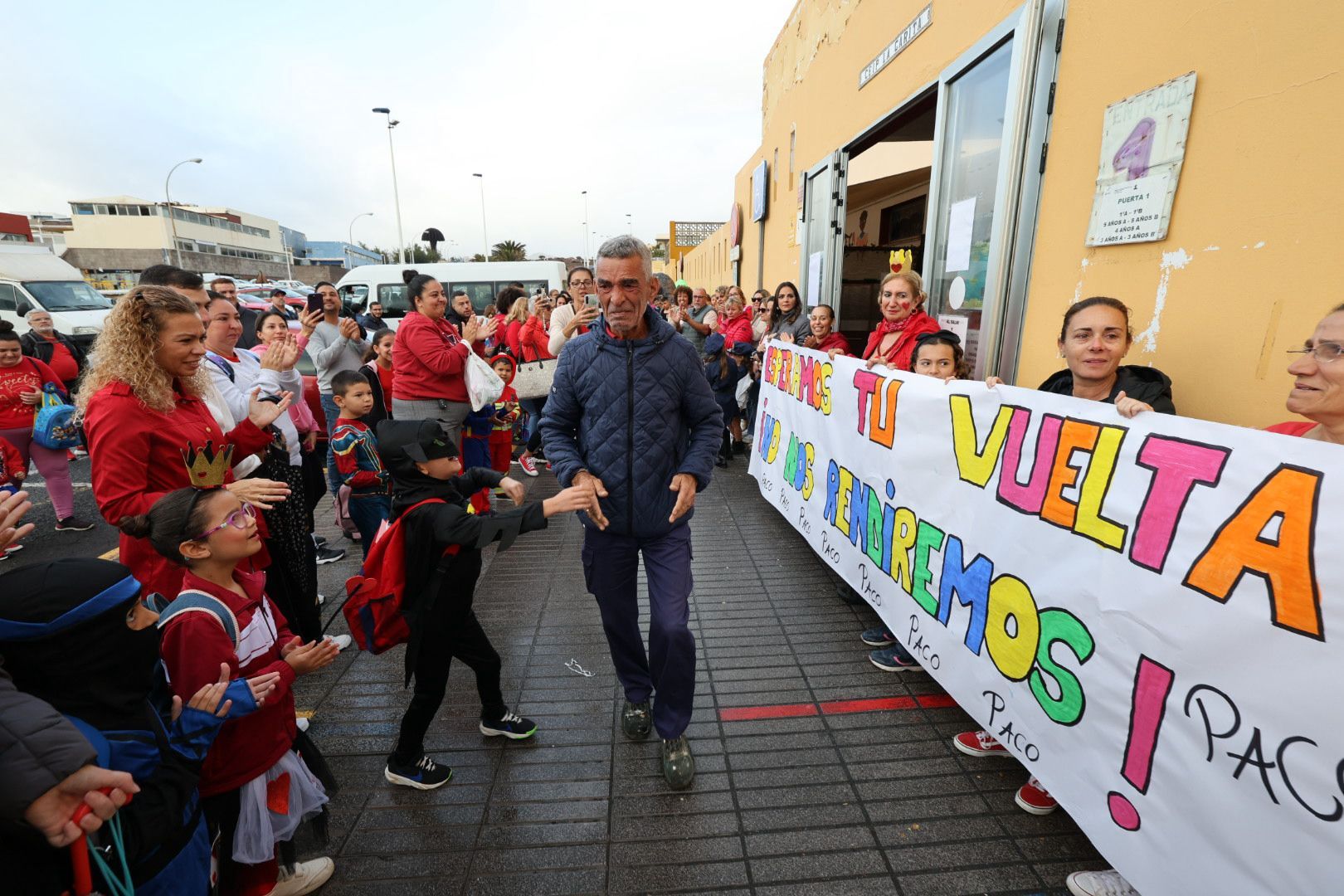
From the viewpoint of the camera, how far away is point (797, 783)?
244 centimetres

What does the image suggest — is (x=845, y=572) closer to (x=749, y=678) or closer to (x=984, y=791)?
(x=749, y=678)

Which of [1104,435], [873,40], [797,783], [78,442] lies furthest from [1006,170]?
[78,442]

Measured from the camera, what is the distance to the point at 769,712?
2871 mm

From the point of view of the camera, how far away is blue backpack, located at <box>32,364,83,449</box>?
4.78 metres

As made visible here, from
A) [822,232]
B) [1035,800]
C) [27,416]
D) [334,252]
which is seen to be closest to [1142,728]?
[1035,800]

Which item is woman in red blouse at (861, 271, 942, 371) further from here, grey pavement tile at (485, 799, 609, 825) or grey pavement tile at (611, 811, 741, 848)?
grey pavement tile at (485, 799, 609, 825)

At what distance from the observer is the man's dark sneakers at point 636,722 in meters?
2.70

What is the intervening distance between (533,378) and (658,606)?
15.1ft

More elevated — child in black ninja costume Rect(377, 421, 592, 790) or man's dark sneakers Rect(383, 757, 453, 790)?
child in black ninja costume Rect(377, 421, 592, 790)

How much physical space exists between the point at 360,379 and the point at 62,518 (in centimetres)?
415

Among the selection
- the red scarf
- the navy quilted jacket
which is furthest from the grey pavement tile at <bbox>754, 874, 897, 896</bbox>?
the red scarf

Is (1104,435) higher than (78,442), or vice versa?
(1104,435)

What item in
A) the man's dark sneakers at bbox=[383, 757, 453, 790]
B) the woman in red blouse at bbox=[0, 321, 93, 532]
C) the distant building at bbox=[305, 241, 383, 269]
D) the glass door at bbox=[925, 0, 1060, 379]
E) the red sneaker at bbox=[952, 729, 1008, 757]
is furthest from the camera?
the distant building at bbox=[305, 241, 383, 269]

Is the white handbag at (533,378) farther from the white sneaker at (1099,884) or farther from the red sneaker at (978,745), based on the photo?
the white sneaker at (1099,884)
